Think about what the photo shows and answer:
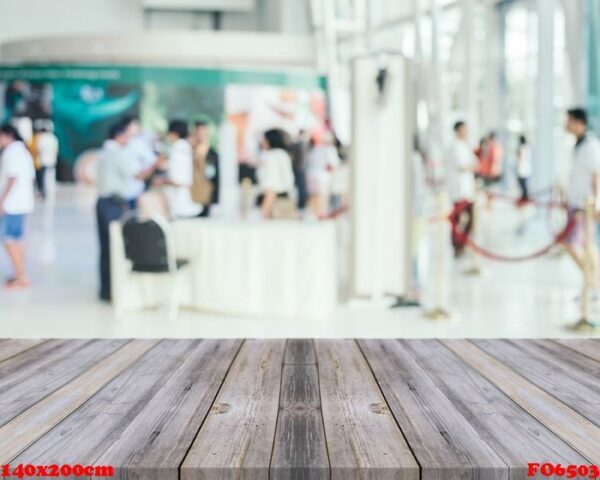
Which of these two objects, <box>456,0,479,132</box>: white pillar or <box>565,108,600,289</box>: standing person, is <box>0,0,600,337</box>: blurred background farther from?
<box>565,108,600,289</box>: standing person

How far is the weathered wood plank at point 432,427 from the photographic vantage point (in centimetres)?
148

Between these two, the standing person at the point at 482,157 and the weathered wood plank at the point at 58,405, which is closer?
the weathered wood plank at the point at 58,405

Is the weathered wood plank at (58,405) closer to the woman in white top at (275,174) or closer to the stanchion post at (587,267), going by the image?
the stanchion post at (587,267)

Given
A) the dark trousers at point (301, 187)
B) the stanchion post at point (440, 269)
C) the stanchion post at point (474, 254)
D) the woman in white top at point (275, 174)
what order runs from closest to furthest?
the stanchion post at point (440, 269), the stanchion post at point (474, 254), the woman in white top at point (275, 174), the dark trousers at point (301, 187)

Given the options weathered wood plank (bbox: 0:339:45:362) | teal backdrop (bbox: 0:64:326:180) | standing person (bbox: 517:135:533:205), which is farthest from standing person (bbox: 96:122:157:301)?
teal backdrop (bbox: 0:64:326:180)

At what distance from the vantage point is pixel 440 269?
5934 millimetres

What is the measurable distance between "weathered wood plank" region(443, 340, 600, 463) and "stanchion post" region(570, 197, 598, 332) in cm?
334

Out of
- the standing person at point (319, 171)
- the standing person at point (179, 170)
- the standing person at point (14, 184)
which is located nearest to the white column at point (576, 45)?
the standing person at point (319, 171)

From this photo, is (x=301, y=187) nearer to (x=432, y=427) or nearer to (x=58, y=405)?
(x=58, y=405)

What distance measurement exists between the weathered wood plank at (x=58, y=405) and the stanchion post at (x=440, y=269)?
3793 mm

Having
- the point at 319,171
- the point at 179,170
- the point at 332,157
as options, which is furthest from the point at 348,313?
the point at 332,157

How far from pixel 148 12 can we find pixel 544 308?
30.6 m

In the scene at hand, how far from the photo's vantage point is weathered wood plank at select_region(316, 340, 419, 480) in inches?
58.1

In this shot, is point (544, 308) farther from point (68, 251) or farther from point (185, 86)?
point (185, 86)
